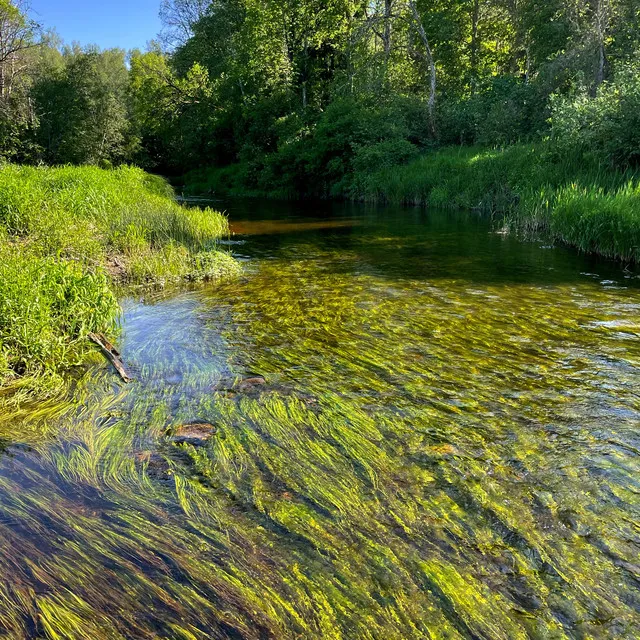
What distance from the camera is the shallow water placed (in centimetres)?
238

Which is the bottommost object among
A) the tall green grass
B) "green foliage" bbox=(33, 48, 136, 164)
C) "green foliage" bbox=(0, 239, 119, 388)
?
"green foliage" bbox=(0, 239, 119, 388)

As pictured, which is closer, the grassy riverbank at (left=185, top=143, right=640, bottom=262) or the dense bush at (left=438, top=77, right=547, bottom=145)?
the grassy riverbank at (left=185, top=143, right=640, bottom=262)

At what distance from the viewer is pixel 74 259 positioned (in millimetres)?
7523

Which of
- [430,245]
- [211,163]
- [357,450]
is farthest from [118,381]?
→ [211,163]

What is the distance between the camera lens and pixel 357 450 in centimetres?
369

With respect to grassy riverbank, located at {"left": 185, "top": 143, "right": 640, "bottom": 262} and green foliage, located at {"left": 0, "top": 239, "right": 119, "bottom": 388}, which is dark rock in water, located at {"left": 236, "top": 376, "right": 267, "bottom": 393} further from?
grassy riverbank, located at {"left": 185, "top": 143, "right": 640, "bottom": 262}

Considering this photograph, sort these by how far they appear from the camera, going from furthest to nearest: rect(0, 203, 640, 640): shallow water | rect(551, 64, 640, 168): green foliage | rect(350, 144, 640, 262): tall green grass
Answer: rect(551, 64, 640, 168): green foliage → rect(350, 144, 640, 262): tall green grass → rect(0, 203, 640, 640): shallow water

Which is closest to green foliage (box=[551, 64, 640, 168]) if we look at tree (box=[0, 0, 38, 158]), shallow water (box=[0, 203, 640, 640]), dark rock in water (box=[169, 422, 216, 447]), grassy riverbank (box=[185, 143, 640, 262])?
grassy riverbank (box=[185, 143, 640, 262])

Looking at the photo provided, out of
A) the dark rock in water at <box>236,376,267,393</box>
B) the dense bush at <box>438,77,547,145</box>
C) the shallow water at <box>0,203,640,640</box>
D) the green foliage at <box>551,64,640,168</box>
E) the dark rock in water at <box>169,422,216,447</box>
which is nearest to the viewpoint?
the shallow water at <box>0,203,640,640</box>

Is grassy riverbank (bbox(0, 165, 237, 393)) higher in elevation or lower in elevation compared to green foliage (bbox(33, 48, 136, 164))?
lower

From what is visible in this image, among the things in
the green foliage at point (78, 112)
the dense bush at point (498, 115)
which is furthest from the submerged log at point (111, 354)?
the green foliage at point (78, 112)

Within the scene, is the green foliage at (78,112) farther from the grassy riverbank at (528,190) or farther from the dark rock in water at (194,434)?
the dark rock in water at (194,434)

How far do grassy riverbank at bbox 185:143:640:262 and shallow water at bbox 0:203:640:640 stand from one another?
4.48 metres

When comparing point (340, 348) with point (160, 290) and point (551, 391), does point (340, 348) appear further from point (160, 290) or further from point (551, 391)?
point (160, 290)
